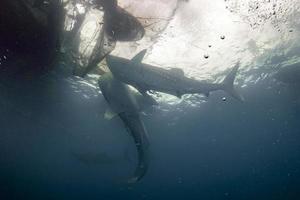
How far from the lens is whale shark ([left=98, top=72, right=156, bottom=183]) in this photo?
10.3m

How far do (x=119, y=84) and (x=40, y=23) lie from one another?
3.43 metres

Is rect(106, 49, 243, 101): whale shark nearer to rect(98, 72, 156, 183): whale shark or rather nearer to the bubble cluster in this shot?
rect(98, 72, 156, 183): whale shark

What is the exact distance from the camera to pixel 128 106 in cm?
1066

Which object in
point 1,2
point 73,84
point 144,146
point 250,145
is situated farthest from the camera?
point 250,145

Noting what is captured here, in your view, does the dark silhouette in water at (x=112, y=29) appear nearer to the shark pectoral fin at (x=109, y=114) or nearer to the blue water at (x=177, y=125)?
the shark pectoral fin at (x=109, y=114)

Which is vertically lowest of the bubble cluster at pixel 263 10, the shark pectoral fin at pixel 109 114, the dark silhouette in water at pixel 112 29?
the shark pectoral fin at pixel 109 114

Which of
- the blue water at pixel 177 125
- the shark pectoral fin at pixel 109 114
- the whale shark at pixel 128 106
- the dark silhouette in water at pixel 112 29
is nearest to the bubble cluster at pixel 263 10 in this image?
the dark silhouette in water at pixel 112 29

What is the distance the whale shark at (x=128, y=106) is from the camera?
10305 millimetres

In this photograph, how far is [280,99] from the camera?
28.3m

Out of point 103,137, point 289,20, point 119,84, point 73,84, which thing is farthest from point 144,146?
point 103,137

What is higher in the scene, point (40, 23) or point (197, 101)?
point (197, 101)

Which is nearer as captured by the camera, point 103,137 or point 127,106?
point 127,106

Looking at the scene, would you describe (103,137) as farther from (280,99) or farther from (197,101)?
(280,99)

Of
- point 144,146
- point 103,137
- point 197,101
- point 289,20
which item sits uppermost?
point 289,20
